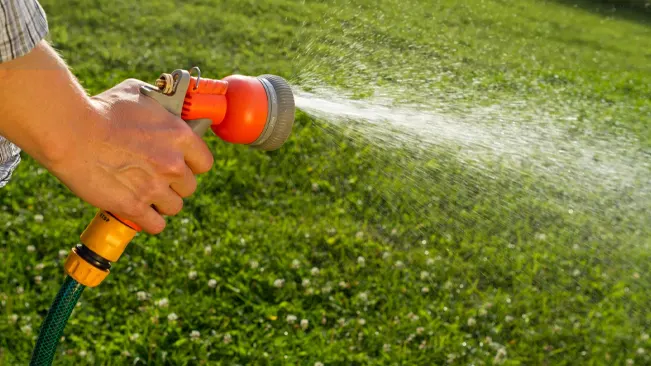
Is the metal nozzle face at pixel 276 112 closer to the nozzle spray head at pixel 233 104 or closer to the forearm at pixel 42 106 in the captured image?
the nozzle spray head at pixel 233 104

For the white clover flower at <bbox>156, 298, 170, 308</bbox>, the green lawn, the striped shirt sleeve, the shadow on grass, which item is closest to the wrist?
the striped shirt sleeve

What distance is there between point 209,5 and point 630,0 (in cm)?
721

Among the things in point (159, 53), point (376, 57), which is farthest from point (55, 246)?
point (376, 57)

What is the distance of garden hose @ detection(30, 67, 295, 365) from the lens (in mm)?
1913

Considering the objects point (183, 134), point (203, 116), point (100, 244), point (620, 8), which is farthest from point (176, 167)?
point (620, 8)

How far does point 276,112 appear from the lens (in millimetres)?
2027

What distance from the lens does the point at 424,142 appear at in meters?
3.58

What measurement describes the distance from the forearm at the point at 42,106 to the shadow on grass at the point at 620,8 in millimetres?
10780

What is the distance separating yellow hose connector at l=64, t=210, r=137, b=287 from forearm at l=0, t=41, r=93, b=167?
275 millimetres

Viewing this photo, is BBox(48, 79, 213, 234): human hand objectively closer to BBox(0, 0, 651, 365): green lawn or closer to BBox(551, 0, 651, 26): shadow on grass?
BBox(0, 0, 651, 365): green lawn

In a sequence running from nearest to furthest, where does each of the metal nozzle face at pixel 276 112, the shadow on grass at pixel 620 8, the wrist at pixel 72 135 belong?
the wrist at pixel 72 135 → the metal nozzle face at pixel 276 112 → the shadow on grass at pixel 620 8

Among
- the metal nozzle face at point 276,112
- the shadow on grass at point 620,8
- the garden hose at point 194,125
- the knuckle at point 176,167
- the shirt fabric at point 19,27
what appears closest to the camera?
the shirt fabric at point 19,27

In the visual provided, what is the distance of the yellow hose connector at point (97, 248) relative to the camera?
1.94 m

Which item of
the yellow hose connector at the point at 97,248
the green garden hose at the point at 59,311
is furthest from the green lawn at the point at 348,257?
the yellow hose connector at the point at 97,248
